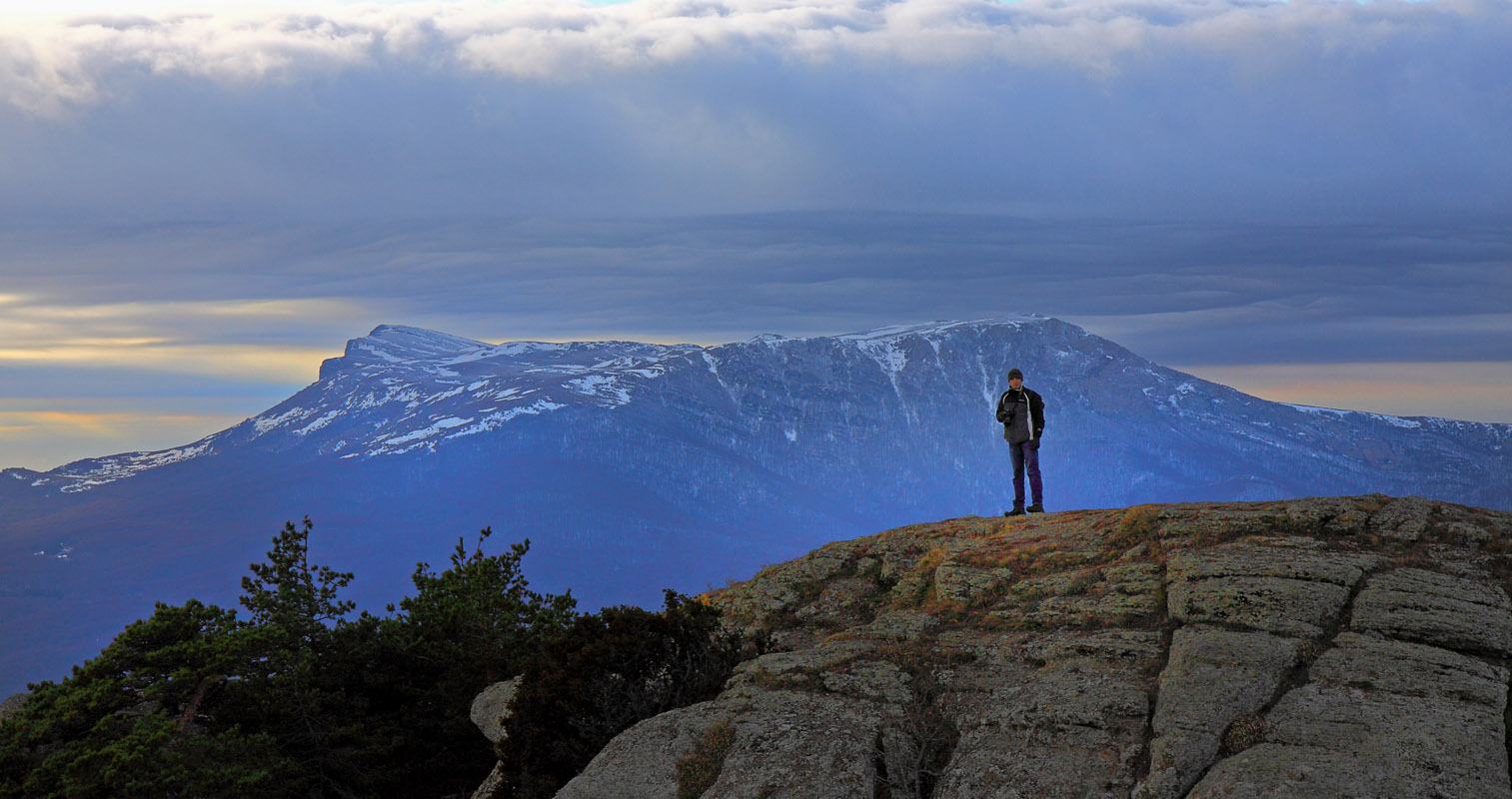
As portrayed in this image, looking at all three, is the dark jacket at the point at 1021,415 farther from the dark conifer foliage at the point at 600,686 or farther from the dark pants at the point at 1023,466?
the dark conifer foliage at the point at 600,686

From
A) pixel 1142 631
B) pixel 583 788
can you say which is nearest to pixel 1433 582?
pixel 1142 631

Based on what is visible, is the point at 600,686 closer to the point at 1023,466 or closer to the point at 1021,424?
the point at 1021,424

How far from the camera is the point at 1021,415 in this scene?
97.6ft

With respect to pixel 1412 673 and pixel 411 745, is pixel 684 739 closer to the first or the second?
pixel 1412 673

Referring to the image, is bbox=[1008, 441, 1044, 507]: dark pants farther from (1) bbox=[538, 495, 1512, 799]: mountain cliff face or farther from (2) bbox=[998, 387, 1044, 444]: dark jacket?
(1) bbox=[538, 495, 1512, 799]: mountain cliff face

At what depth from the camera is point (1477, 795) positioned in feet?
42.7

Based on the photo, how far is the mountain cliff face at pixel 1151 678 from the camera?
46.8ft

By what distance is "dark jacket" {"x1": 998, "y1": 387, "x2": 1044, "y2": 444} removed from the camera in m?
29.6

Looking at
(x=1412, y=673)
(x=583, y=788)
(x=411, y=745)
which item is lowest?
(x=411, y=745)

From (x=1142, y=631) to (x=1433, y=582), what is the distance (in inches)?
214

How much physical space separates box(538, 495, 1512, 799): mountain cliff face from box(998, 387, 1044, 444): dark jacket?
569 cm

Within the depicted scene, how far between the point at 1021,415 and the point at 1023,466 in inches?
63.9

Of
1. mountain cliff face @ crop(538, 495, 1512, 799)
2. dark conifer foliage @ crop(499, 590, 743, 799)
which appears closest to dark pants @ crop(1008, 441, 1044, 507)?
mountain cliff face @ crop(538, 495, 1512, 799)

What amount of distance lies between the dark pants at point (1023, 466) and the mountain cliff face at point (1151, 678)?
5483 millimetres
